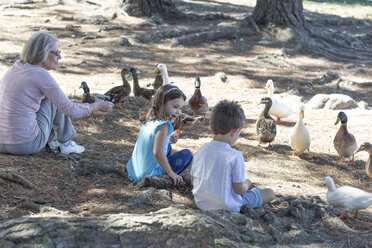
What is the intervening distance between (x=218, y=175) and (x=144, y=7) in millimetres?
13460

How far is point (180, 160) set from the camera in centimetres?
493

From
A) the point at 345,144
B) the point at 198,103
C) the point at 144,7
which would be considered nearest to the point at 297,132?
the point at 345,144

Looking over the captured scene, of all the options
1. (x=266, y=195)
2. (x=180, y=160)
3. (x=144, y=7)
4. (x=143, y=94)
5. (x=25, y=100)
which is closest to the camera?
(x=266, y=195)

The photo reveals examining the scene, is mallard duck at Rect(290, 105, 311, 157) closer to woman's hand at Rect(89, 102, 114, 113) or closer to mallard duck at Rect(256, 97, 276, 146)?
mallard duck at Rect(256, 97, 276, 146)

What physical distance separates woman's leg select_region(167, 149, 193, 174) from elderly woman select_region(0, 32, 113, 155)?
3.79ft

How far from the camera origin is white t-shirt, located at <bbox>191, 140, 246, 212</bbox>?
3844mm

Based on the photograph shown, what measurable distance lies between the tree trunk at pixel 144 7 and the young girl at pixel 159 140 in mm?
12362

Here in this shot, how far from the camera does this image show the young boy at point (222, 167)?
385 cm

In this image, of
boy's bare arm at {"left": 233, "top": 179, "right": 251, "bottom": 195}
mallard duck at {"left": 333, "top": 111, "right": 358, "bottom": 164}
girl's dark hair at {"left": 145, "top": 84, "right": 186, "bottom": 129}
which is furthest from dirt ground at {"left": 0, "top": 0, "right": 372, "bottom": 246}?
girl's dark hair at {"left": 145, "top": 84, "right": 186, "bottom": 129}

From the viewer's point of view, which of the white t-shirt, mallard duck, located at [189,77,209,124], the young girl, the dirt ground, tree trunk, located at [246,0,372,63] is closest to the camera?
the white t-shirt

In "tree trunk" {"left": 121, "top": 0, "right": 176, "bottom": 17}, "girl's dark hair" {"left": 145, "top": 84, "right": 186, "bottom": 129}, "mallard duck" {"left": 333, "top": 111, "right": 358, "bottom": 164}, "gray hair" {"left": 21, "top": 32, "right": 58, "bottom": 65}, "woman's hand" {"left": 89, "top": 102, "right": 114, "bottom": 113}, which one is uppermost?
"tree trunk" {"left": 121, "top": 0, "right": 176, "bottom": 17}

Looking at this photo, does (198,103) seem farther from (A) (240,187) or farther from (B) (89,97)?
(A) (240,187)

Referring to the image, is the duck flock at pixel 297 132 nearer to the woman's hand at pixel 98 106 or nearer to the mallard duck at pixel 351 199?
the mallard duck at pixel 351 199

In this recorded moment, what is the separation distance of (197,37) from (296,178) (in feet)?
30.2
